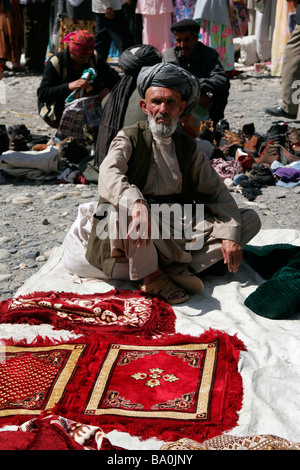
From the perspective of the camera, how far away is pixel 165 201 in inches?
161

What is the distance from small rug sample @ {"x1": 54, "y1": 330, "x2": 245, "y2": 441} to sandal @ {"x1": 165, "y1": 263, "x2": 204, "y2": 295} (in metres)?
0.49

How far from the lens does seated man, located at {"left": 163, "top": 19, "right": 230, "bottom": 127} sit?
21.9ft

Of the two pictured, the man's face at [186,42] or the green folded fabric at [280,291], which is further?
the man's face at [186,42]

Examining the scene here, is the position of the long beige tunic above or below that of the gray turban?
below

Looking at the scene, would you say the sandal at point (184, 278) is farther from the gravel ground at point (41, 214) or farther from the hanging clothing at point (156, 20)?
the hanging clothing at point (156, 20)

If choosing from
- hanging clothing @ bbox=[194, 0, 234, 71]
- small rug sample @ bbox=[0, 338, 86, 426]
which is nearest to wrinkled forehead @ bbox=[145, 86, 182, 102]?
small rug sample @ bbox=[0, 338, 86, 426]

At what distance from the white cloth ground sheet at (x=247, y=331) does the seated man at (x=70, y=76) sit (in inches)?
103

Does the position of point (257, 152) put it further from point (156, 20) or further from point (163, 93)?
point (156, 20)

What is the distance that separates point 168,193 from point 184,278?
57 centimetres

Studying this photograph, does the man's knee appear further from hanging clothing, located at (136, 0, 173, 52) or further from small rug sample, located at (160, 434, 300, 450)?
hanging clothing, located at (136, 0, 173, 52)

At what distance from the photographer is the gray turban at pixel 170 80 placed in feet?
12.8

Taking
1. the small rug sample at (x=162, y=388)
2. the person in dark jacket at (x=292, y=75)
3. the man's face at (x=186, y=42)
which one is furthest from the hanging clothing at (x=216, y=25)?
the small rug sample at (x=162, y=388)
